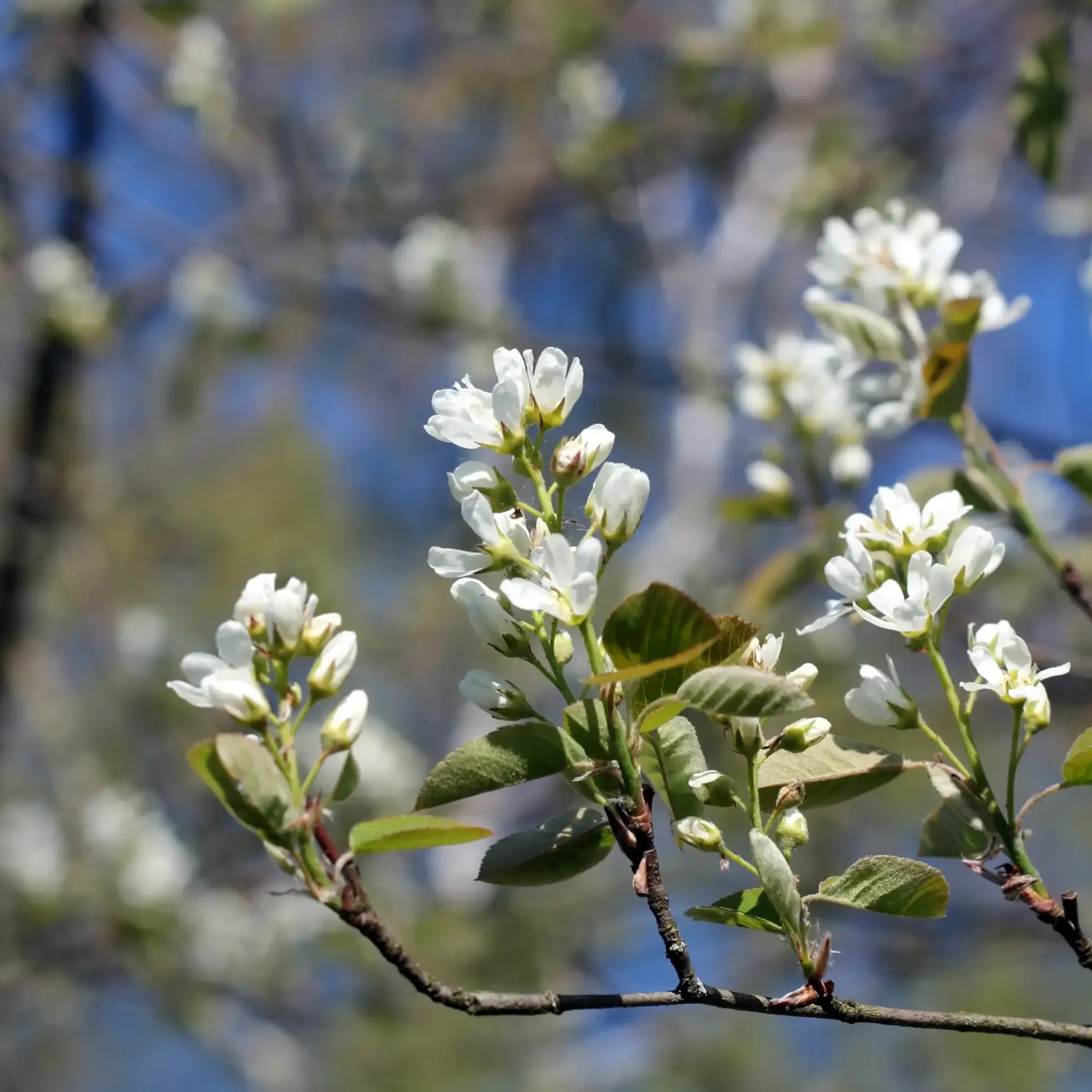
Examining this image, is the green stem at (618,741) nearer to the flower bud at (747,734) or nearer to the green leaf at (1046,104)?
the flower bud at (747,734)

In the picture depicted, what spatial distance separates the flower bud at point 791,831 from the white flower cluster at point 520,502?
0.18m

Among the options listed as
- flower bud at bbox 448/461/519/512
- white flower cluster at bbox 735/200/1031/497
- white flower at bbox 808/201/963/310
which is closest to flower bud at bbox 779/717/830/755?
flower bud at bbox 448/461/519/512

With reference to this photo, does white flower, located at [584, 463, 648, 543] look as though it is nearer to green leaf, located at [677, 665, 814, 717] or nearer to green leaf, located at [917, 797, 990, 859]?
green leaf, located at [677, 665, 814, 717]

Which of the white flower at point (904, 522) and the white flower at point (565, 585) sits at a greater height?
the white flower at point (565, 585)

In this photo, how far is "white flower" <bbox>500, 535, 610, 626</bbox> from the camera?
62cm

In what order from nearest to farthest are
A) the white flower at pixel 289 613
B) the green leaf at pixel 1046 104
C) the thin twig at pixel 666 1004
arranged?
the thin twig at pixel 666 1004
the white flower at pixel 289 613
the green leaf at pixel 1046 104

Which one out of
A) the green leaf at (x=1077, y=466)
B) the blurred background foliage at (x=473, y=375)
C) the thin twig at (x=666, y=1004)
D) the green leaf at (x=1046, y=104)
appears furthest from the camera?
the blurred background foliage at (x=473, y=375)

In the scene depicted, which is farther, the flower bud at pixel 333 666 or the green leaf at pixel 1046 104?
the green leaf at pixel 1046 104

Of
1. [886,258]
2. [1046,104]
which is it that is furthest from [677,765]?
[1046,104]

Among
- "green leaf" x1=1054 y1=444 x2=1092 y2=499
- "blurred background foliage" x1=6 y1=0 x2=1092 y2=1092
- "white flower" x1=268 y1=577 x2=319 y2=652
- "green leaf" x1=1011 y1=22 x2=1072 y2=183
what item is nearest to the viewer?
"white flower" x1=268 y1=577 x2=319 y2=652

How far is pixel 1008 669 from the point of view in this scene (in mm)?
740

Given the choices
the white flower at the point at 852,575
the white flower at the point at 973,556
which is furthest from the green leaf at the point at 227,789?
the white flower at the point at 973,556

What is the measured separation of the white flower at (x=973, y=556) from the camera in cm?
74

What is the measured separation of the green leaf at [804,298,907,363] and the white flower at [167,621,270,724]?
2.15 feet
